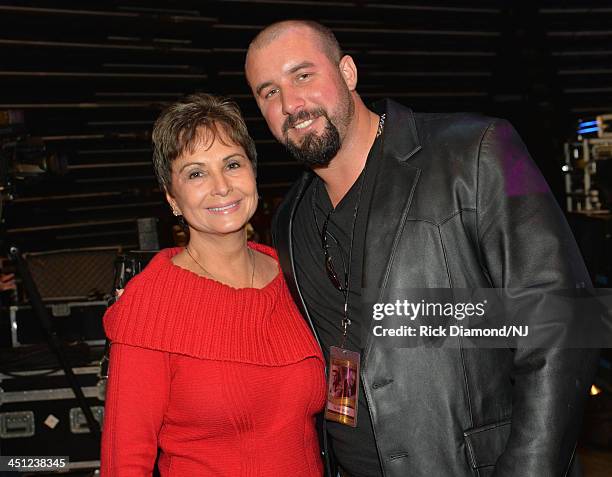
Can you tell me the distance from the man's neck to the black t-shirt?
0.13ft

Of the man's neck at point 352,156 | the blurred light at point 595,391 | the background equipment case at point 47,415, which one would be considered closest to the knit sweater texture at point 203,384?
the man's neck at point 352,156

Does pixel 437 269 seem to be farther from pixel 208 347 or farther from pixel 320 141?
pixel 208 347

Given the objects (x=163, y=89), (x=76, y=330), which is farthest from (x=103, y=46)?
(x=76, y=330)

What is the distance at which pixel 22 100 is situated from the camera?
Answer: 18.3 feet

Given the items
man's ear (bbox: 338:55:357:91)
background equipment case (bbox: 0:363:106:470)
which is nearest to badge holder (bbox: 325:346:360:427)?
man's ear (bbox: 338:55:357:91)

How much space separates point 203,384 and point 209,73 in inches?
179

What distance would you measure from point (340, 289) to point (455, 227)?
425 mm

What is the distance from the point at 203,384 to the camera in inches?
77.2

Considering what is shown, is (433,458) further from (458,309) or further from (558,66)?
(558,66)

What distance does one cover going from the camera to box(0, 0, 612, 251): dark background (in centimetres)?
559

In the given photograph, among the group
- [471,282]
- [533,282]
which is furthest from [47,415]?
[533,282]

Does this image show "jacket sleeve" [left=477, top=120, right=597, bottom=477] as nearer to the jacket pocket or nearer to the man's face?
the jacket pocket

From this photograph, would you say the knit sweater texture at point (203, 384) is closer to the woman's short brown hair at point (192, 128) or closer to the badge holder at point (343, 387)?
the badge holder at point (343, 387)

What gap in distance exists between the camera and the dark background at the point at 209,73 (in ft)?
18.4
